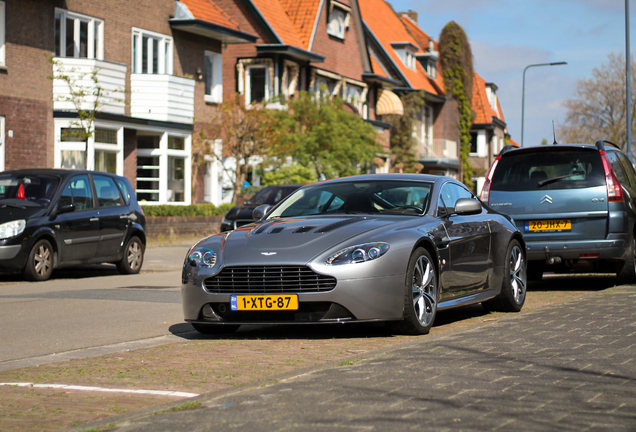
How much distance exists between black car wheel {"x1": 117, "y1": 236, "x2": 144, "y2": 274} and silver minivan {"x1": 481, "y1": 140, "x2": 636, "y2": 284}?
6.67 metres

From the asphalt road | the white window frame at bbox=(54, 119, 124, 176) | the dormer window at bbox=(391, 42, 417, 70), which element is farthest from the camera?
the dormer window at bbox=(391, 42, 417, 70)

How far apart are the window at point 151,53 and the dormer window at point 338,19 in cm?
1420

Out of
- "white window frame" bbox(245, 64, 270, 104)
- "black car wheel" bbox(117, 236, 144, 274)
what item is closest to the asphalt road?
"black car wheel" bbox(117, 236, 144, 274)

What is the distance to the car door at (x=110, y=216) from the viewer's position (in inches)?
607

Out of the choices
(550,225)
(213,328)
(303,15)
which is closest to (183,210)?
(303,15)

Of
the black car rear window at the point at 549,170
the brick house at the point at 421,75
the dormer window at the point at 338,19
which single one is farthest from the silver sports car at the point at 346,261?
the brick house at the point at 421,75

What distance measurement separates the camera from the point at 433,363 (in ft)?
19.4

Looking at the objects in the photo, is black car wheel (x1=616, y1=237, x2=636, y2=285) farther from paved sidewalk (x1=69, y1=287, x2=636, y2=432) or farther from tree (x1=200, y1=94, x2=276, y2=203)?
tree (x1=200, y1=94, x2=276, y2=203)

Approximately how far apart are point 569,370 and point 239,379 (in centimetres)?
202

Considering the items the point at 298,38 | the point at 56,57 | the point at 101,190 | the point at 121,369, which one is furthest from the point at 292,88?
the point at 121,369

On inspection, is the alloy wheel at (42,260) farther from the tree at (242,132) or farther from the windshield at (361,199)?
the tree at (242,132)

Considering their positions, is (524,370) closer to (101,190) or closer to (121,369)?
(121,369)

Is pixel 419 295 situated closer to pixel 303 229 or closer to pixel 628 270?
pixel 303 229

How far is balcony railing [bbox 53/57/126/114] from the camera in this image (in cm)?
2527
